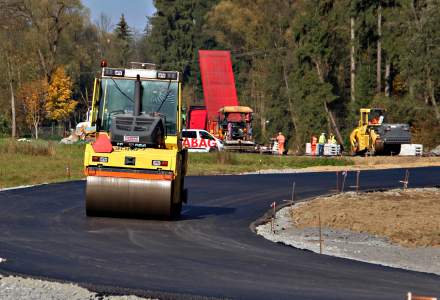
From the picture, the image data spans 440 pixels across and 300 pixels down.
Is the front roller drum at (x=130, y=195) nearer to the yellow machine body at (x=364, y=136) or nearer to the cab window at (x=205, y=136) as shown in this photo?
the yellow machine body at (x=364, y=136)

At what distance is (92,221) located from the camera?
1950cm

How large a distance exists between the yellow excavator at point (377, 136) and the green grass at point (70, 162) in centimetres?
507

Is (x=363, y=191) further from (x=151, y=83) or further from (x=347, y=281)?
(x=347, y=281)

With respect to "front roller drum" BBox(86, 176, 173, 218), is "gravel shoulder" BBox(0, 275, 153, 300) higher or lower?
lower

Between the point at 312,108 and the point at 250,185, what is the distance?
40.8 metres

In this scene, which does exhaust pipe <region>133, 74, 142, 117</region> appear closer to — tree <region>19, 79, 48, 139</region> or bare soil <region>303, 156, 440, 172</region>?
bare soil <region>303, 156, 440, 172</region>

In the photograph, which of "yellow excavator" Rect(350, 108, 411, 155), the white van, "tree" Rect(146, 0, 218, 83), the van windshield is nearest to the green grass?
"yellow excavator" Rect(350, 108, 411, 155)

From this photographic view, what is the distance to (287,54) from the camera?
87188 mm

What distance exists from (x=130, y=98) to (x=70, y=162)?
73.9 ft

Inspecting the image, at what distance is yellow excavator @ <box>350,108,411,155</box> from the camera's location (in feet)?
171

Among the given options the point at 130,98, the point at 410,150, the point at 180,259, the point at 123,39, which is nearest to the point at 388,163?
the point at 410,150

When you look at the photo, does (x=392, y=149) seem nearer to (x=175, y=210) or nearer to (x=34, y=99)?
(x=175, y=210)

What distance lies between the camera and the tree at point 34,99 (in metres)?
90.9

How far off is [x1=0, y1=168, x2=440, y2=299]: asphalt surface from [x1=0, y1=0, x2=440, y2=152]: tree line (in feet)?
91.9
